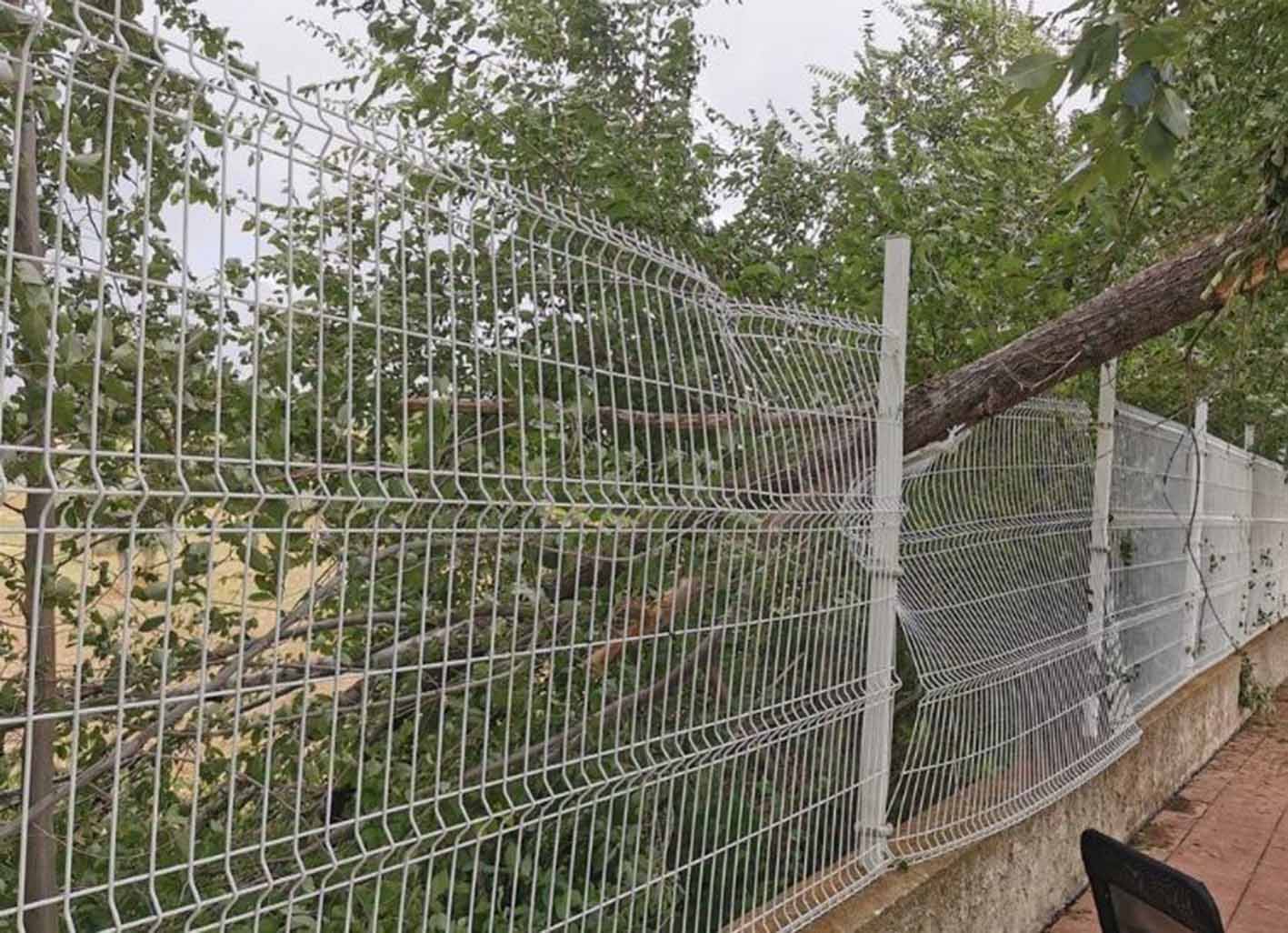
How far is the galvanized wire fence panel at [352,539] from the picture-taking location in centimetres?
154

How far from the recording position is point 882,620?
3.53 m

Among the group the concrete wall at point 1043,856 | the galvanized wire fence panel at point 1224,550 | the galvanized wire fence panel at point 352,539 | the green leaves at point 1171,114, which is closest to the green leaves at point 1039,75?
the green leaves at point 1171,114

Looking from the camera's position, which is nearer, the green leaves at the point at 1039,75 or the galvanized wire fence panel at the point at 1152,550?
the green leaves at the point at 1039,75

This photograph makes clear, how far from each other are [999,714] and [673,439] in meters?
2.36

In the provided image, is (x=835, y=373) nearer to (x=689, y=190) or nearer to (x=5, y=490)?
(x=689, y=190)

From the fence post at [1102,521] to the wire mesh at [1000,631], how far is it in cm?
4

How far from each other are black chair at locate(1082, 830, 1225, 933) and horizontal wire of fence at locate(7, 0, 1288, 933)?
0.84 meters

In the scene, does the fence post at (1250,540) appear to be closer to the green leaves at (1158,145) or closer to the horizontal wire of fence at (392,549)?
the horizontal wire of fence at (392,549)

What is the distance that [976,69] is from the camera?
688cm

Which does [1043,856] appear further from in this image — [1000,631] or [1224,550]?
[1224,550]

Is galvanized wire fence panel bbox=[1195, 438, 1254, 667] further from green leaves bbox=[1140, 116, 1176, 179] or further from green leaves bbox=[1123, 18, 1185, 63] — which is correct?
green leaves bbox=[1123, 18, 1185, 63]

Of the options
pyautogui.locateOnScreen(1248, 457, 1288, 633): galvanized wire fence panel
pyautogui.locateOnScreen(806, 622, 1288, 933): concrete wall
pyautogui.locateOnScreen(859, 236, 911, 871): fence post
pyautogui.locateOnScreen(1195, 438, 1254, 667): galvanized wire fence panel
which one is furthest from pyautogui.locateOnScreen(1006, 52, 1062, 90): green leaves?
pyautogui.locateOnScreen(1248, 457, 1288, 633): galvanized wire fence panel

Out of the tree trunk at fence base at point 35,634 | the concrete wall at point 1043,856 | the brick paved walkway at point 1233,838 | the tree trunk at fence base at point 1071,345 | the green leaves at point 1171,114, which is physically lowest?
the brick paved walkway at point 1233,838

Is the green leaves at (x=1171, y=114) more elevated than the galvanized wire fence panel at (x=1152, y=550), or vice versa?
the green leaves at (x=1171, y=114)
